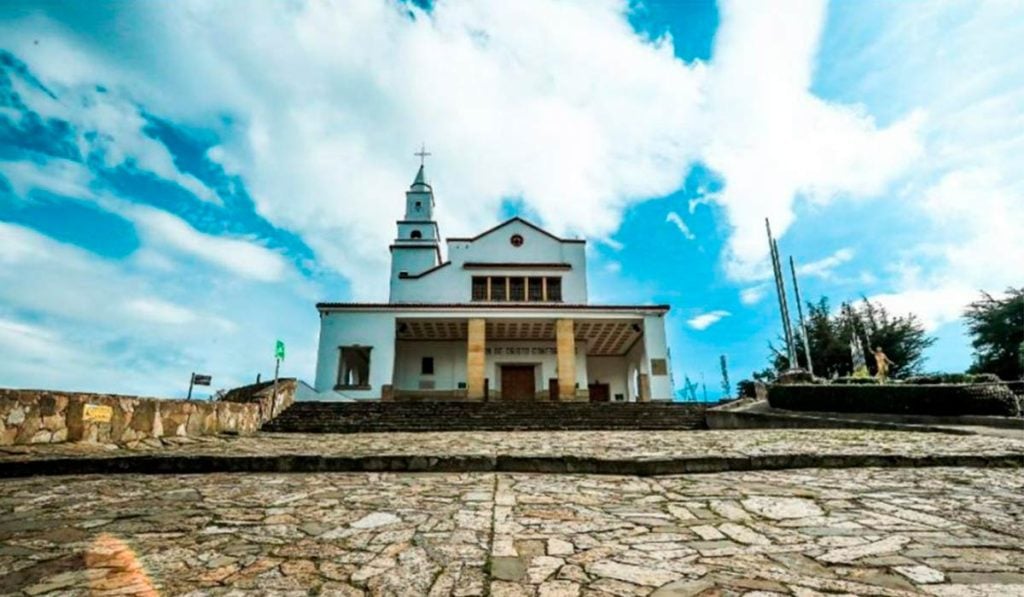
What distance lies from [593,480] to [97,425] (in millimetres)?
6470

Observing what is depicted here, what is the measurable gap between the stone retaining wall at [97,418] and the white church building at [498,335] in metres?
10.0

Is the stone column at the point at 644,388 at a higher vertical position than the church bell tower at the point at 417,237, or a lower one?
lower

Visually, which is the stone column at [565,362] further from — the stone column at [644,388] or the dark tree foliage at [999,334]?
the dark tree foliage at [999,334]

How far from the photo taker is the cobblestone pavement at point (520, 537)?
208cm

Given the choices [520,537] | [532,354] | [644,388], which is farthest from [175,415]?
[532,354]

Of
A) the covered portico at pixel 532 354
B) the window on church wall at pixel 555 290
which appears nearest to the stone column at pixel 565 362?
the covered portico at pixel 532 354

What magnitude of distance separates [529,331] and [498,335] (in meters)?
1.63

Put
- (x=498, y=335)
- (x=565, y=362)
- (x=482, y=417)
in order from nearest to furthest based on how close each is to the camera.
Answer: (x=482, y=417) → (x=565, y=362) → (x=498, y=335)

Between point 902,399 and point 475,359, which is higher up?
point 475,359

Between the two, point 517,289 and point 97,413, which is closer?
point 97,413

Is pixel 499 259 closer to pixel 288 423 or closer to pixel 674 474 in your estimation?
pixel 288 423

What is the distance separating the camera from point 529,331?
22922mm

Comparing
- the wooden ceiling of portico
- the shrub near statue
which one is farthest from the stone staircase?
the wooden ceiling of portico

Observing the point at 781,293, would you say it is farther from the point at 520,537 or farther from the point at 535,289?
the point at 520,537
